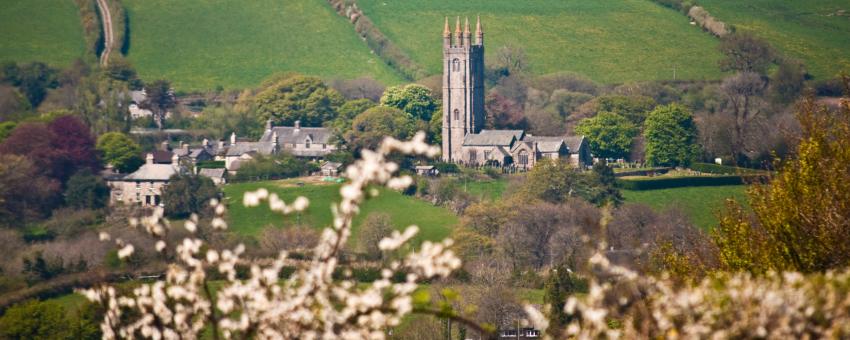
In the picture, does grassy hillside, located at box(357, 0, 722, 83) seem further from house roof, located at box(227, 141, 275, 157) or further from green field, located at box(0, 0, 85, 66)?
house roof, located at box(227, 141, 275, 157)

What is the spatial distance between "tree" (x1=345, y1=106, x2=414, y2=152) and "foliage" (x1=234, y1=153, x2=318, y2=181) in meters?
4.24

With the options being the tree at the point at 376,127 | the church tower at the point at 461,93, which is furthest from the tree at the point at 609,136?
the tree at the point at 376,127

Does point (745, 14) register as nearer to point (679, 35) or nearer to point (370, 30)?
point (679, 35)

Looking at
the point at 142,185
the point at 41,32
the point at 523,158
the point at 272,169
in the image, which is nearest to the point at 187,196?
the point at 142,185

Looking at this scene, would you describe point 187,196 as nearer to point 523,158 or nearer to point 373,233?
point 373,233

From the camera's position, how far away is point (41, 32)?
4673 inches

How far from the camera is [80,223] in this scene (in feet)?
228

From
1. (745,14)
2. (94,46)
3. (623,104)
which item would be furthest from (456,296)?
(745,14)

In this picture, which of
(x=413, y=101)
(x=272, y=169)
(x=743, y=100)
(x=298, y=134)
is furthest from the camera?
(x=743, y=100)

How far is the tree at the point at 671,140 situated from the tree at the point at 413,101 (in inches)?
594

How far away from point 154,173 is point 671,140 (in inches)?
1108

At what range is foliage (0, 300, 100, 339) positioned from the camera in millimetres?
44688

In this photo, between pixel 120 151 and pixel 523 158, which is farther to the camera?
pixel 523 158

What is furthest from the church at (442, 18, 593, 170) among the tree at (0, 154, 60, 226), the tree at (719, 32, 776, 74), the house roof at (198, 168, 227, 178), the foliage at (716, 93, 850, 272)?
the foliage at (716, 93, 850, 272)
